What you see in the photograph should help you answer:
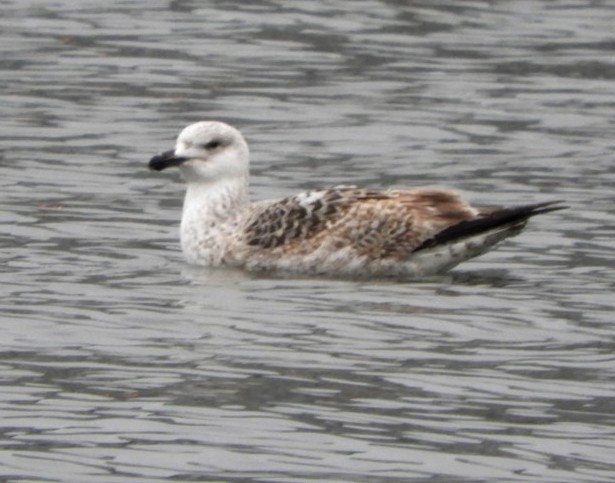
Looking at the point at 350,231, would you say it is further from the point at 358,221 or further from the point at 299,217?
the point at 299,217

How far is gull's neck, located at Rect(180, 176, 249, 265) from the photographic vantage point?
1455cm

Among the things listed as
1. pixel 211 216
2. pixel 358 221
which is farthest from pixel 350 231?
pixel 211 216

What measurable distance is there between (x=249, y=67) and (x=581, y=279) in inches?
343

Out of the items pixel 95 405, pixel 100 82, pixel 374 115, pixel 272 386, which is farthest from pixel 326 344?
Result: pixel 100 82

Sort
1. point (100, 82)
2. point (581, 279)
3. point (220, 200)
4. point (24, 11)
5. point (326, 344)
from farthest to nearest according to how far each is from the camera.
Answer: point (24, 11) < point (100, 82) < point (220, 200) < point (581, 279) < point (326, 344)

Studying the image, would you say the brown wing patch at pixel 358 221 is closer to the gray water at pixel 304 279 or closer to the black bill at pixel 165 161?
Answer: the gray water at pixel 304 279

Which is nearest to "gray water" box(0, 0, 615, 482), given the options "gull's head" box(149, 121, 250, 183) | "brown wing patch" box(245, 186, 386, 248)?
"brown wing patch" box(245, 186, 386, 248)

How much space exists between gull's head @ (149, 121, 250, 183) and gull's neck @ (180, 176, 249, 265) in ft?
0.19

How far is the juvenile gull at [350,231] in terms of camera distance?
14148 millimetres

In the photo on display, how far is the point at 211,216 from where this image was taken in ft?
48.7

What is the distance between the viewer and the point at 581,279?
1381 cm

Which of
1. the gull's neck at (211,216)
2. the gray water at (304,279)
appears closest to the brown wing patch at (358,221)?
the gull's neck at (211,216)

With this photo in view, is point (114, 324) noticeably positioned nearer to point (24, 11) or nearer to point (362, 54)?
point (362, 54)

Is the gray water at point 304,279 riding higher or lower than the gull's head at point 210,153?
lower
